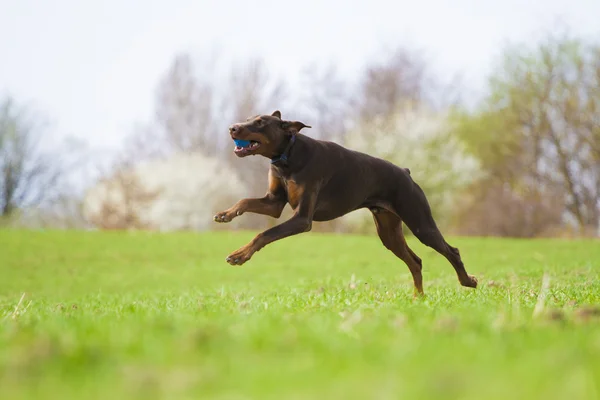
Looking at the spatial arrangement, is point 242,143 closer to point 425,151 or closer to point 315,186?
point 315,186

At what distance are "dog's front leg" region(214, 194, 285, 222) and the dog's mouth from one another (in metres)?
0.49

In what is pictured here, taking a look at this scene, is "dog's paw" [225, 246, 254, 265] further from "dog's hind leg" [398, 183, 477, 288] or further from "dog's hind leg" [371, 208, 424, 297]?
"dog's hind leg" [371, 208, 424, 297]

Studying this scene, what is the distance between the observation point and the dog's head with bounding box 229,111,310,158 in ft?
22.4

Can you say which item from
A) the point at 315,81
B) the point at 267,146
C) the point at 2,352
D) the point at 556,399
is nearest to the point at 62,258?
the point at 267,146

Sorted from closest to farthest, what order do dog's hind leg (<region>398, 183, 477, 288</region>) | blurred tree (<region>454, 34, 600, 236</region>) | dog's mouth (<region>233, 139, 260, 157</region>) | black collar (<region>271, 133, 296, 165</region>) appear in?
dog's mouth (<region>233, 139, 260, 157</region>), black collar (<region>271, 133, 296, 165</region>), dog's hind leg (<region>398, 183, 477, 288</region>), blurred tree (<region>454, 34, 600, 236</region>)

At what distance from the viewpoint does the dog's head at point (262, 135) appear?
6816mm

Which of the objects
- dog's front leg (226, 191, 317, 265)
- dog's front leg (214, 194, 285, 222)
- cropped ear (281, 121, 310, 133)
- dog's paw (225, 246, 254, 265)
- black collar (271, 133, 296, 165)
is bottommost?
dog's paw (225, 246, 254, 265)

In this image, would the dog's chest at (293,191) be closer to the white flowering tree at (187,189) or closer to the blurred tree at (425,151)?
the blurred tree at (425,151)

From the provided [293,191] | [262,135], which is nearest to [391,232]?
[293,191]

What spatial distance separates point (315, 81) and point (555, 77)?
1594cm

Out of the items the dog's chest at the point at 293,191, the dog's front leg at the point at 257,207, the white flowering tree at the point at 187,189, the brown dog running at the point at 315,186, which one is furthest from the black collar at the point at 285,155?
the white flowering tree at the point at 187,189

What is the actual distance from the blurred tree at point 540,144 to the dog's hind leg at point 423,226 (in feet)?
98.4

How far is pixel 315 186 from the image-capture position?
702 cm

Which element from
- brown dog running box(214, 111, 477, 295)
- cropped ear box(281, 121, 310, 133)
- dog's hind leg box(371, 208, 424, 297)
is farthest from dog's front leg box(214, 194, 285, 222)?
dog's hind leg box(371, 208, 424, 297)
